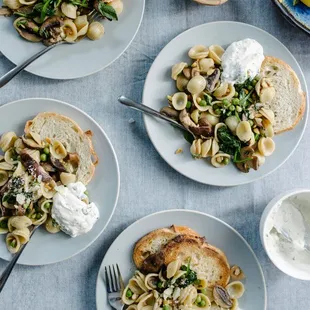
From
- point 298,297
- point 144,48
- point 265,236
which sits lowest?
point 298,297

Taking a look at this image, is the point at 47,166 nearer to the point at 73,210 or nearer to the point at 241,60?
the point at 73,210

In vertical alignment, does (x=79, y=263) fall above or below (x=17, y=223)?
below

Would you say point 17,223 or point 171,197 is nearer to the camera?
point 17,223

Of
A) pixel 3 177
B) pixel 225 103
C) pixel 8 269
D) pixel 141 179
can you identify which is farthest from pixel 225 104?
pixel 8 269

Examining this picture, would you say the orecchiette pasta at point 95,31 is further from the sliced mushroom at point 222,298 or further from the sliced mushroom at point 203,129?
the sliced mushroom at point 222,298

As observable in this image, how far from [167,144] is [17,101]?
0.61 m

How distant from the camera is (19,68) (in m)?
2.37

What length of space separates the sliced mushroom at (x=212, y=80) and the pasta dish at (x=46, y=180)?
513mm

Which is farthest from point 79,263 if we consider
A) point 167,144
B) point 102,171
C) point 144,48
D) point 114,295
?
point 144,48

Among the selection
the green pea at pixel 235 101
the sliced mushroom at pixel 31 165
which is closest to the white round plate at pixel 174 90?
the green pea at pixel 235 101

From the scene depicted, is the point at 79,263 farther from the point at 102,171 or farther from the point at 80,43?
the point at 80,43

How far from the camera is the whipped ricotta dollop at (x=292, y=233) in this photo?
2.49 meters

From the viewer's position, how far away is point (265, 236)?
8.01 feet

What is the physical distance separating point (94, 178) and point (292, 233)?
83 centimetres
